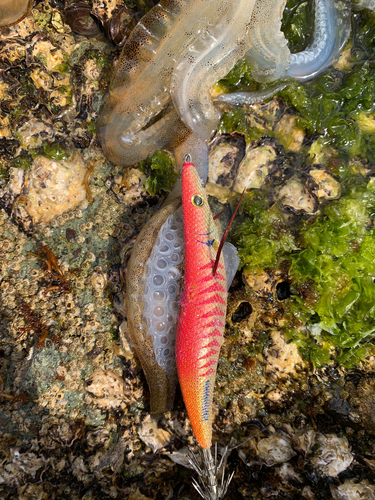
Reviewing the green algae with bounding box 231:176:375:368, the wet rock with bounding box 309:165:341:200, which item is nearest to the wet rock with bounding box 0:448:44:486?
the green algae with bounding box 231:176:375:368

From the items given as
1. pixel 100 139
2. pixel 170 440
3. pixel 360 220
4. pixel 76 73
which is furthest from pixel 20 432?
pixel 360 220

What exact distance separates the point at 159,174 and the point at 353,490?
2823mm

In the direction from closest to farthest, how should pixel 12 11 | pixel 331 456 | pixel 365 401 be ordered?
pixel 331 456 < pixel 365 401 < pixel 12 11

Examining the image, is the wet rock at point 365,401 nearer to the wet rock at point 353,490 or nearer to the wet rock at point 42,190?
the wet rock at point 353,490

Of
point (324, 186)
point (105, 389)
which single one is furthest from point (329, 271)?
point (105, 389)

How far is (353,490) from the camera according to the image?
2.04m

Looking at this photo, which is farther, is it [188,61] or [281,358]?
[188,61]

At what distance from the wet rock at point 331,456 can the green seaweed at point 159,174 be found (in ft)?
7.97

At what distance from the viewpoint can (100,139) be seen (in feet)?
9.69

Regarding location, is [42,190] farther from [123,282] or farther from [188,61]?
[188,61]

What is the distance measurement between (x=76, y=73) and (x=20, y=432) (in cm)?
321

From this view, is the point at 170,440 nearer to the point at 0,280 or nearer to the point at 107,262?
the point at 107,262

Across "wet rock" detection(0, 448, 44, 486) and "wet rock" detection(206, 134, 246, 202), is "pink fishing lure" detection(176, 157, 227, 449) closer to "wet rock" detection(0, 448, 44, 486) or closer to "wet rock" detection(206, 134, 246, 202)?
"wet rock" detection(206, 134, 246, 202)

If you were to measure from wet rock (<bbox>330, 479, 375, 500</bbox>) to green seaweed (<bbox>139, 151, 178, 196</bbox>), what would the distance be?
2.65 meters
